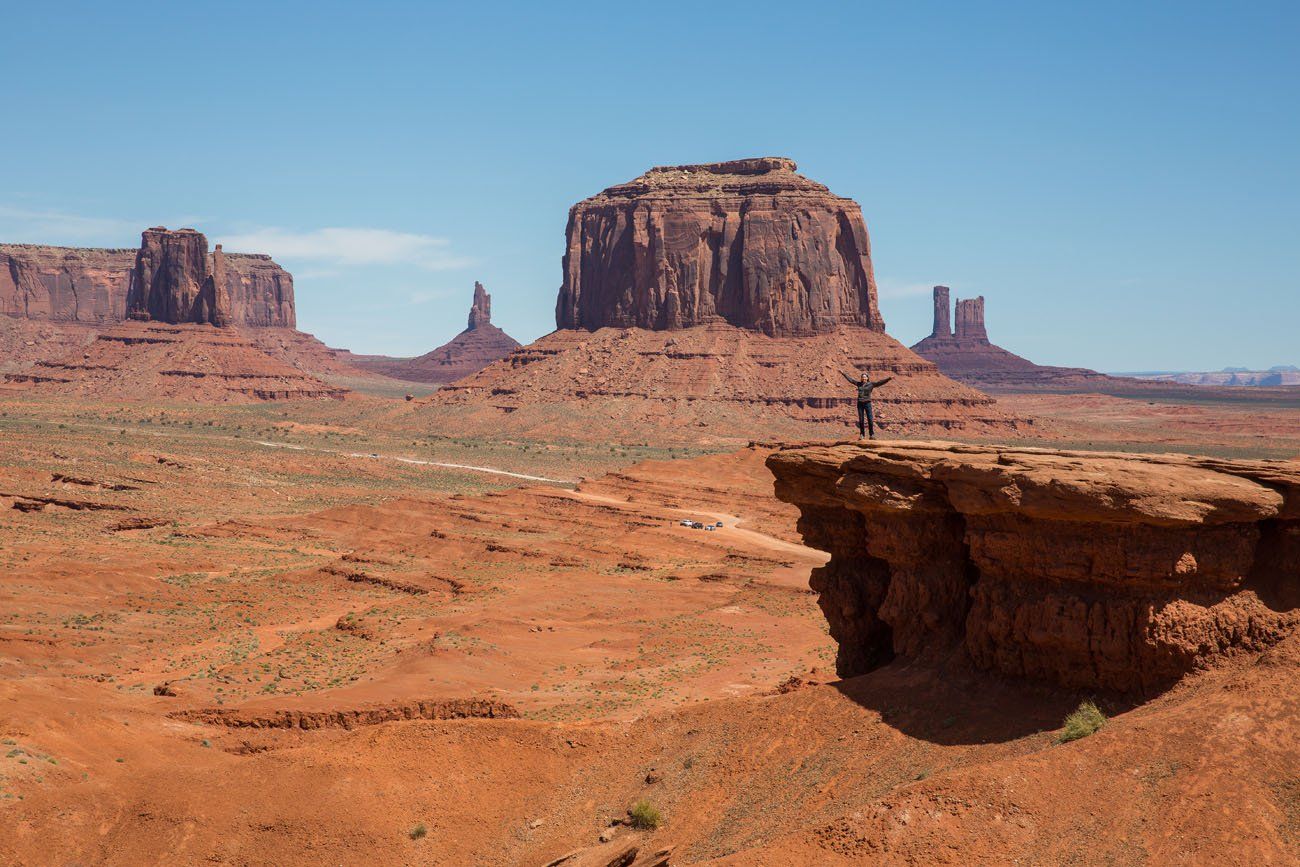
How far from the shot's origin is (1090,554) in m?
14.7

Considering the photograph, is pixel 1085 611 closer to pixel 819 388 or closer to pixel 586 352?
pixel 819 388

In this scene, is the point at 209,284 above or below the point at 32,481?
above

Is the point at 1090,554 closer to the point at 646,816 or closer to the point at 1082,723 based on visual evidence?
the point at 1082,723

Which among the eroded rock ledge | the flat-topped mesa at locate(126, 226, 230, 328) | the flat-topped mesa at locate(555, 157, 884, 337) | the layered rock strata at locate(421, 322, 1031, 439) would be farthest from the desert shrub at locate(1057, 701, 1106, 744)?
the flat-topped mesa at locate(126, 226, 230, 328)

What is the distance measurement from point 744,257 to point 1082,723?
112200mm

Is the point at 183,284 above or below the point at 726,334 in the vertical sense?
above

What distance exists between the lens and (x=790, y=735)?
16297 mm

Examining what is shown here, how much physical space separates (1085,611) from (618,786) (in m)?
6.64

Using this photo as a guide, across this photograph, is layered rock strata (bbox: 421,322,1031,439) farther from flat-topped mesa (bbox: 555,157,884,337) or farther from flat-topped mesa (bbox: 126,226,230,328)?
flat-topped mesa (bbox: 126,226,230,328)

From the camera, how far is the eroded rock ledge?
1415 cm

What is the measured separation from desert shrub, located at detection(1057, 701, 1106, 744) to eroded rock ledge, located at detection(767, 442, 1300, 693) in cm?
89

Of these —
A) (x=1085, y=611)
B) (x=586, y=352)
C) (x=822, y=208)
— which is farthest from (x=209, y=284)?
(x=1085, y=611)

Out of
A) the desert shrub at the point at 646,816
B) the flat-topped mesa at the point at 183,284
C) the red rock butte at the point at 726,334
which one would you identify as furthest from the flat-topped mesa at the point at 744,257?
the desert shrub at the point at 646,816

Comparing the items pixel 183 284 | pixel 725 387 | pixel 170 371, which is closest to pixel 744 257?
pixel 725 387
